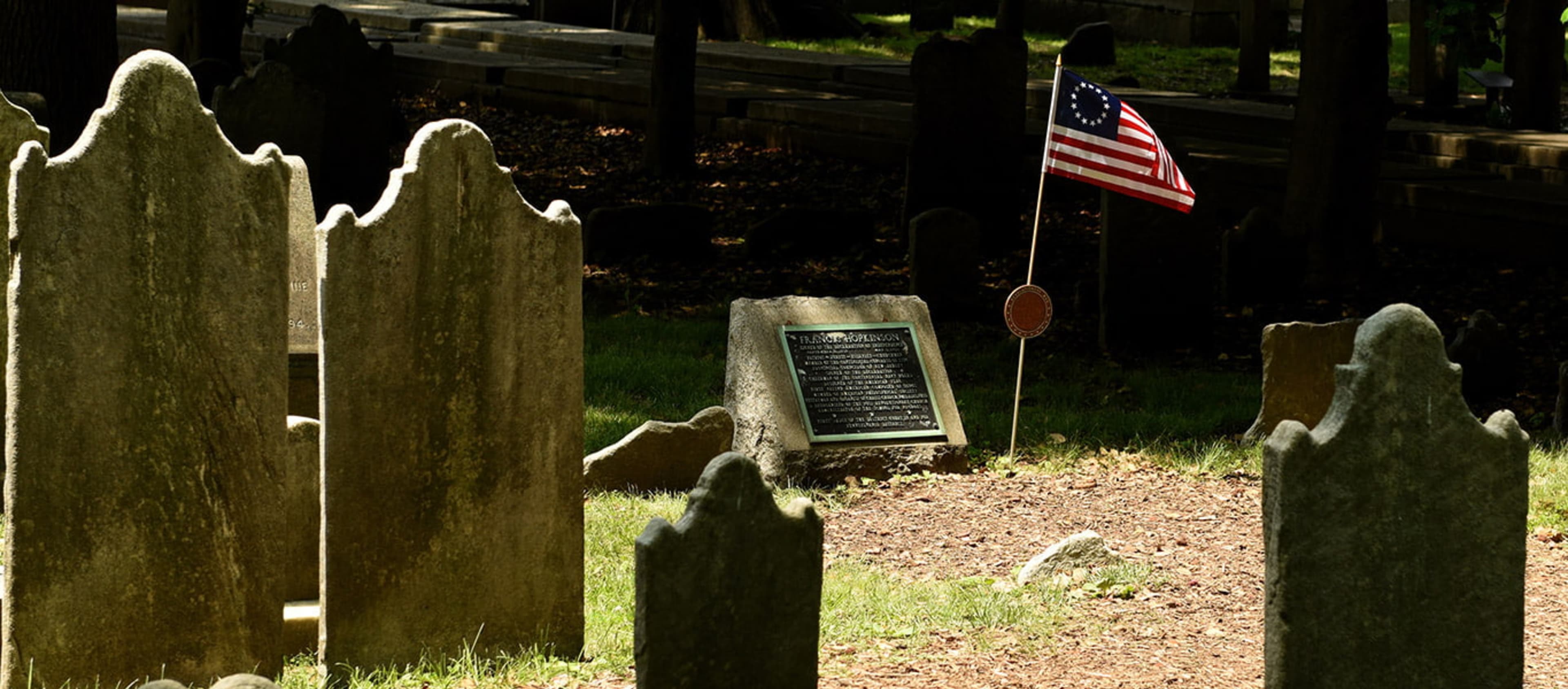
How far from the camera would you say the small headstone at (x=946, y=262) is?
11.8m

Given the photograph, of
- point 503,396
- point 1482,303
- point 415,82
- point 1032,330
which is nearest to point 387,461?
point 503,396

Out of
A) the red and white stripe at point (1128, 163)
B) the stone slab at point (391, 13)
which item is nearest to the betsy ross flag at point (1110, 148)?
the red and white stripe at point (1128, 163)

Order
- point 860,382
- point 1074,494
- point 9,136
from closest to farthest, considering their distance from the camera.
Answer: point 9,136, point 1074,494, point 860,382

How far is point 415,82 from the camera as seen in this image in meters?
22.8

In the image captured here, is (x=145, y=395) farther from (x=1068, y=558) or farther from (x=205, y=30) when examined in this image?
(x=205, y=30)

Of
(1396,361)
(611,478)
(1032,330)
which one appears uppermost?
(1396,361)

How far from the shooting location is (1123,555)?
7.44m

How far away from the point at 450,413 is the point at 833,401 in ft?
10.9

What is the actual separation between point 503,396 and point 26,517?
1353 millimetres

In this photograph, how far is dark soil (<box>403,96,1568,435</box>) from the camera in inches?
466

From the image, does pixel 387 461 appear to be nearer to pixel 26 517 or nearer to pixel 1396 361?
pixel 26 517

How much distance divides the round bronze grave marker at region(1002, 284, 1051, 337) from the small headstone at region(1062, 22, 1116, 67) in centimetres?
1775

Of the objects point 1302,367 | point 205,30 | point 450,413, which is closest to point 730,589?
point 450,413

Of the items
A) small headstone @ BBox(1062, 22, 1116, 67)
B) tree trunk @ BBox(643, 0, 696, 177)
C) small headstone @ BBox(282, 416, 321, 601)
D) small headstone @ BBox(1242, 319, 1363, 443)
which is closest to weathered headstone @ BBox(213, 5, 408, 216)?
tree trunk @ BBox(643, 0, 696, 177)
